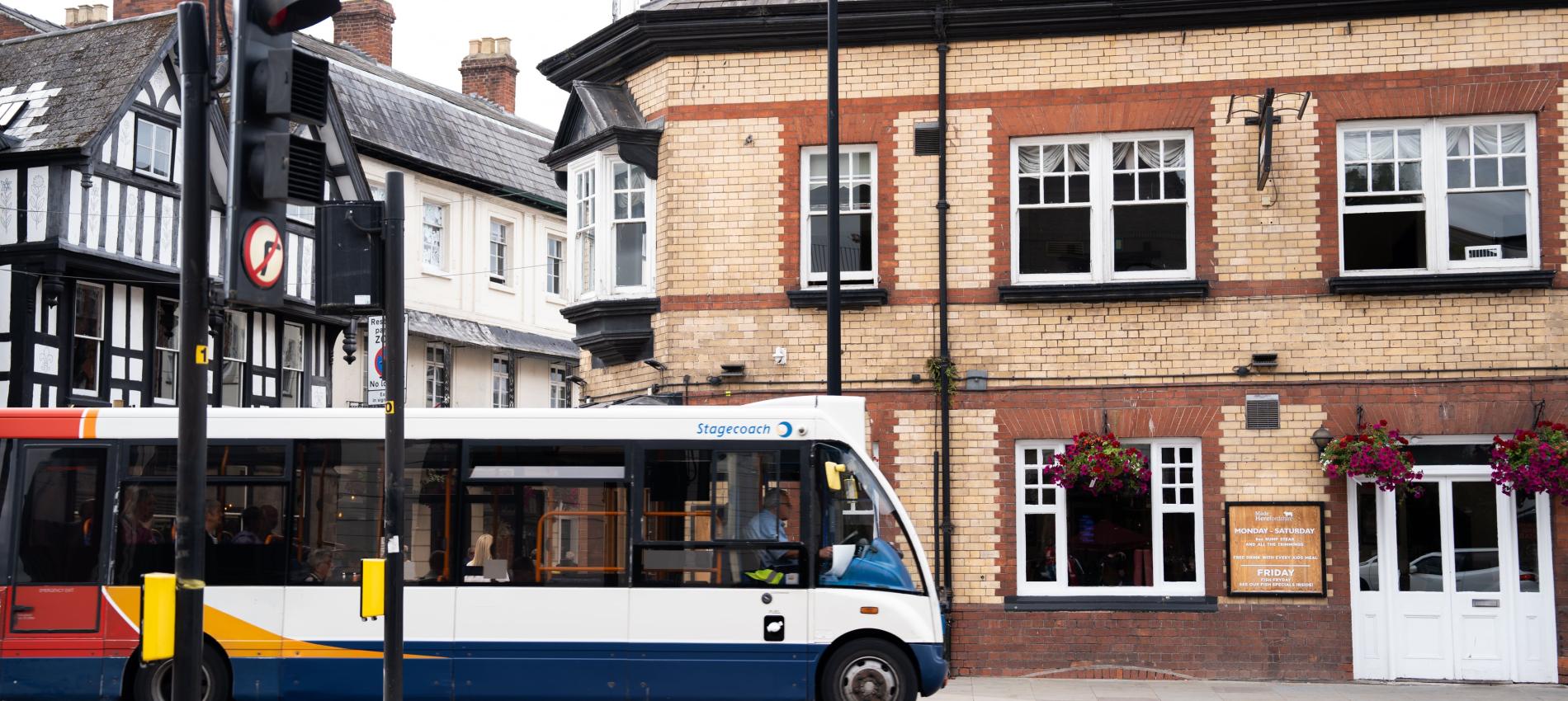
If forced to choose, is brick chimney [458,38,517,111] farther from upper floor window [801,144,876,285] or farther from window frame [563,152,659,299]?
upper floor window [801,144,876,285]

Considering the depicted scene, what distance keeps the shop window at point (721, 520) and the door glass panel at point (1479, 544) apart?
7255mm

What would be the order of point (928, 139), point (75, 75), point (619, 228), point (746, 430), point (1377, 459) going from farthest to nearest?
point (75, 75)
point (619, 228)
point (928, 139)
point (1377, 459)
point (746, 430)

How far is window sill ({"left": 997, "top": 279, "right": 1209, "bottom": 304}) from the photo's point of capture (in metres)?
16.5

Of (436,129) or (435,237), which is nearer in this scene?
(435,237)

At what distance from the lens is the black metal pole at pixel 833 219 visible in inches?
582

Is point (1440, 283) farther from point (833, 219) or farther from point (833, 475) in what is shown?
point (833, 475)

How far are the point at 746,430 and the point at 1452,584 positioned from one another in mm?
7688

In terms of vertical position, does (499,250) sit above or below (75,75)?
below

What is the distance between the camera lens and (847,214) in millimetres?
17422

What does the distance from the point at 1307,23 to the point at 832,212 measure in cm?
550

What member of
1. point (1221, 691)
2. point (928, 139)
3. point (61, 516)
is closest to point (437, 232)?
Result: point (928, 139)

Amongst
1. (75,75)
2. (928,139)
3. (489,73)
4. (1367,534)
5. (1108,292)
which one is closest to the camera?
(1367,534)

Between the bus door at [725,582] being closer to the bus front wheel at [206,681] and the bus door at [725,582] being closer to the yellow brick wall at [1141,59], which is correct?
the bus front wheel at [206,681]

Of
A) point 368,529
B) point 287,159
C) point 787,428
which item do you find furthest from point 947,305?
point 287,159
